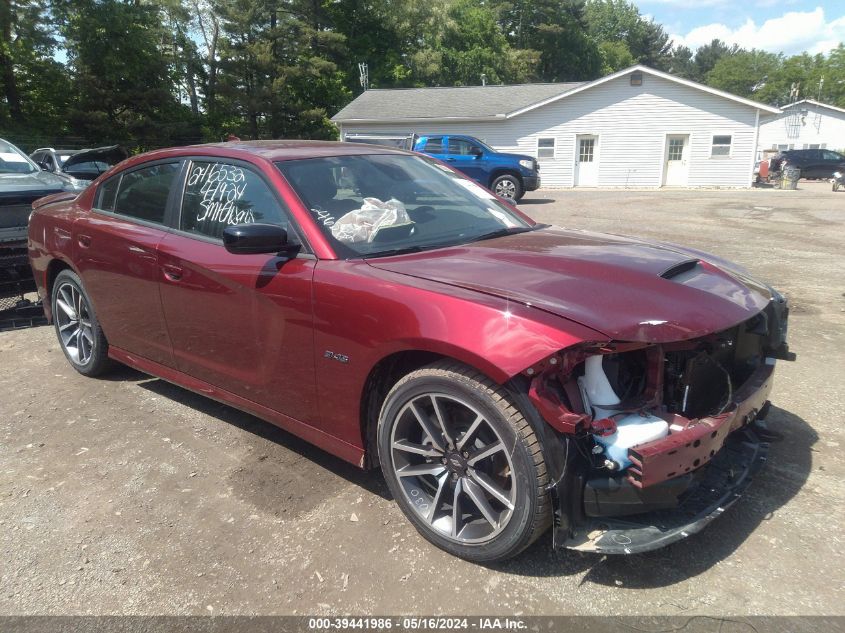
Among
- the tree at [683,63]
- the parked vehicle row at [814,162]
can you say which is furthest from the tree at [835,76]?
the parked vehicle row at [814,162]

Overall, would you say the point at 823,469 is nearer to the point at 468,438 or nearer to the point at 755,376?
the point at 755,376

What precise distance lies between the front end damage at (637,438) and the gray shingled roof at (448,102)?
2654cm

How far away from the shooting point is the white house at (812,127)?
155 feet

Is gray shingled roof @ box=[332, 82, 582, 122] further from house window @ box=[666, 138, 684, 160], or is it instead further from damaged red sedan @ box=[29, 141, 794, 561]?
damaged red sedan @ box=[29, 141, 794, 561]

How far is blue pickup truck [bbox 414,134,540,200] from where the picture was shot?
18.1m

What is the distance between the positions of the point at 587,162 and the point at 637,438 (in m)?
27.1

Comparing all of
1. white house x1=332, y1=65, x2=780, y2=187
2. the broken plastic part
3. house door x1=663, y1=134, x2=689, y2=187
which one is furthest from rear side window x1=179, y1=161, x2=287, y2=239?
house door x1=663, y1=134, x2=689, y2=187

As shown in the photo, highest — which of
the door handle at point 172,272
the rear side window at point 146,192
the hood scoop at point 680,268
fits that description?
the rear side window at point 146,192

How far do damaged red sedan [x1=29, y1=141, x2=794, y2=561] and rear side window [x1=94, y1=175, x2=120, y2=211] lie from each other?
40cm

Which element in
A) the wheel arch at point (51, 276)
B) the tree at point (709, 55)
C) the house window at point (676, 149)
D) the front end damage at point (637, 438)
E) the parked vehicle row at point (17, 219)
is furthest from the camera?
the tree at point (709, 55)

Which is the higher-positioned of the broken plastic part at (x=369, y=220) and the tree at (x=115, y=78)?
the tree at (x=115, y=78)

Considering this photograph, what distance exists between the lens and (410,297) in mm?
2574

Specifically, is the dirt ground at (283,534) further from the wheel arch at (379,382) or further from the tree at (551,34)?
the tree at (551,34)

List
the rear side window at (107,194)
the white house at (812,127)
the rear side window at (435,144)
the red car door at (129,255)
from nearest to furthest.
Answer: the red car door at (129,255) < the rear side window at (107,194) < the rear side window at (435,144) < the white house at (812,127)
